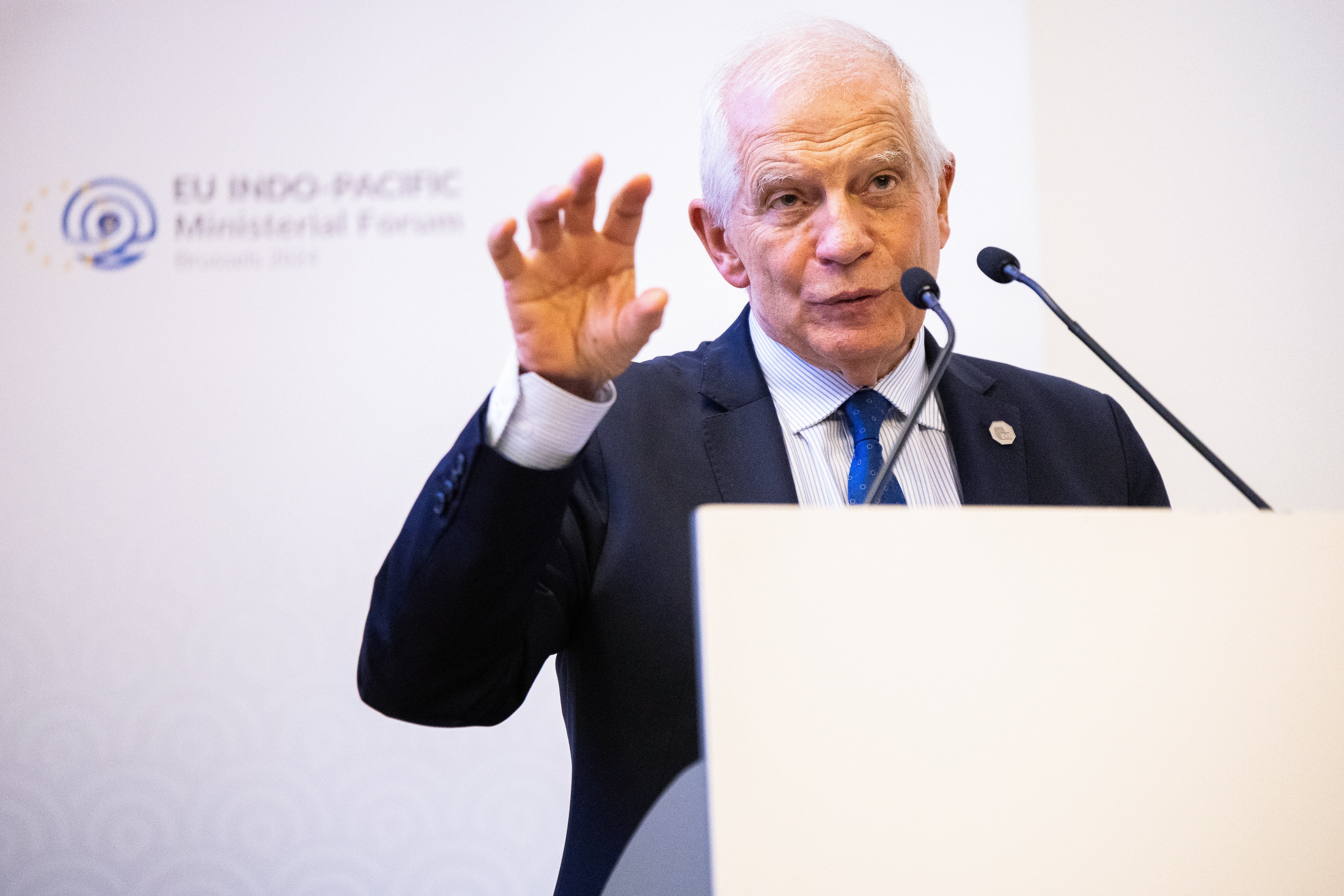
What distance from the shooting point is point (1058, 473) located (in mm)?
1517

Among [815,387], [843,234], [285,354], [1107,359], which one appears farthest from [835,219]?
[285,354]

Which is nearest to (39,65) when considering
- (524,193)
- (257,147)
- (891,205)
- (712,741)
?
(257,147)

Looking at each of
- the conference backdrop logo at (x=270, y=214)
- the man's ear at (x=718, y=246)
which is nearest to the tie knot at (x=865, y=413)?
the man's ear at (x=718, y=246)

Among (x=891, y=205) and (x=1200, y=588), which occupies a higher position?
(x=891, y=205)

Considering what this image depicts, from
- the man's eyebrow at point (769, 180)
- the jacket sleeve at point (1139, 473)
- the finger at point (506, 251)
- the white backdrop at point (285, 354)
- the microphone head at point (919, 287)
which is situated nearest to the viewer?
the finger at point (506, 251)

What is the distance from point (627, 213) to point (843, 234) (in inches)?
17.4

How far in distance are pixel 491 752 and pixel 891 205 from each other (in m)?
1.34

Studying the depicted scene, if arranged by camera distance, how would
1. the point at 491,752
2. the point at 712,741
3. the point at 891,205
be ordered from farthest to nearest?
the point at 491,752
the point at 891,205
the point at 712,741

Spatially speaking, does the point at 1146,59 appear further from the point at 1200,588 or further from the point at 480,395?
the point at 1200,588

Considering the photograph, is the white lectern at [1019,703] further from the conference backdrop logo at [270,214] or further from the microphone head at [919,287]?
the conference backdrop logo at [270,214]

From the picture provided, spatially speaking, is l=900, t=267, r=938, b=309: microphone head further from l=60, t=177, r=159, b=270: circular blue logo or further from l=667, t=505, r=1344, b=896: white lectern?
l=60, t=177, r=159, b=270: circular blue logo

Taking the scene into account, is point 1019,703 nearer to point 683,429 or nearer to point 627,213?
point 627,213

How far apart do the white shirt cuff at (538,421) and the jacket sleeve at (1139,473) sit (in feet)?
2.93

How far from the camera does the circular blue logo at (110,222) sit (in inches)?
91.2
